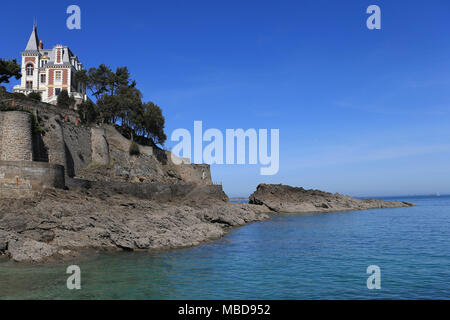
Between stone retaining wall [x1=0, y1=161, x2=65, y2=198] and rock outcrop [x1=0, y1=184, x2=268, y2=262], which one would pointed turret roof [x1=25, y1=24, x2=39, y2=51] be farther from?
stone retaining wall [x1=0, y1=161, x2=65, y2=198]

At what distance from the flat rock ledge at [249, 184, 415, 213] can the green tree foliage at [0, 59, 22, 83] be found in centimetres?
4004

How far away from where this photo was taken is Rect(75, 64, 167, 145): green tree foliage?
4762cm

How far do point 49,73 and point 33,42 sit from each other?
9.41m

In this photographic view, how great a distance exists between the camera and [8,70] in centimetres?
3881

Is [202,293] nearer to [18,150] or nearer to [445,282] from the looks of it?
[445,282]

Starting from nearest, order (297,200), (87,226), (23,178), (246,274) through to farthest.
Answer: (246,274)
(87,226)
(23,178)
(297,200)

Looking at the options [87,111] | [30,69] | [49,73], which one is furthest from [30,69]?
[87,111]

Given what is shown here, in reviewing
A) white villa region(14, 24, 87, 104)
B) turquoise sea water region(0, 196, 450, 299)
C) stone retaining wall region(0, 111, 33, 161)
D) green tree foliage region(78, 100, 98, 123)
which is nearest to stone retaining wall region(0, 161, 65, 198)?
stone retaining wall region(0, 111, 33, 161)

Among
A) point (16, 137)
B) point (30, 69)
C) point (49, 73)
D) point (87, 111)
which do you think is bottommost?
point (16, 137)

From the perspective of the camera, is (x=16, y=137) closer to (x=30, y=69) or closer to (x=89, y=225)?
(x=89, y=225)

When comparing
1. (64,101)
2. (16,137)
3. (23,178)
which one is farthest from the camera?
(64,101)

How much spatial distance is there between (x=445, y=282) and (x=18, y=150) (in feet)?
96.7
